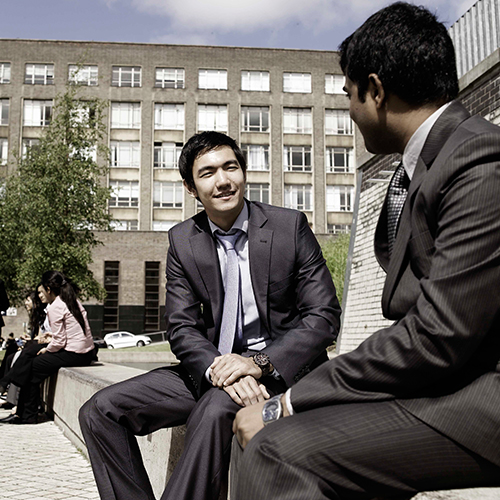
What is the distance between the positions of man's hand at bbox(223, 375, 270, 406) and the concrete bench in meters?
0.23

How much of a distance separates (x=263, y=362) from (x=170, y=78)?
2004 inches

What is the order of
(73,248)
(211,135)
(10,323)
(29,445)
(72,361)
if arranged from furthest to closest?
(10,323), (73,248), (72,361), (29,445), (211,135)

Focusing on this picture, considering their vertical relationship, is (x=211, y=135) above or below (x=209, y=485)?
above

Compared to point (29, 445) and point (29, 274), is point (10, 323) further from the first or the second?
point (29, 445)

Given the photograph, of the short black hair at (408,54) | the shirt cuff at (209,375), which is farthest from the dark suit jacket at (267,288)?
the short black hair at (408,54)

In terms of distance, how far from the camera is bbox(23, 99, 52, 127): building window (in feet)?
161

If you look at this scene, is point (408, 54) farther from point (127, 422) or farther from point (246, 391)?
point (127, 422)

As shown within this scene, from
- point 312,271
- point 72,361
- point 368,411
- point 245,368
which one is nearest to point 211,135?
point 312,271

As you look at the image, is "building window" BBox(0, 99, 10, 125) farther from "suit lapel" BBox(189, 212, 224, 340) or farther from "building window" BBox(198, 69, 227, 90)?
"suit lapel" BBox(189, 212, 224, 340)

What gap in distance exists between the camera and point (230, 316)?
3.04 m

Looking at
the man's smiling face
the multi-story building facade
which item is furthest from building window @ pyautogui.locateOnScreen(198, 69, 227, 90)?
the man's smiling face

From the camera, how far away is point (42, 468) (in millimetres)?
5164

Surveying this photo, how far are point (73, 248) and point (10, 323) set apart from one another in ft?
91.0

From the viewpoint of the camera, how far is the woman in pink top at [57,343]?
782 centimetres
